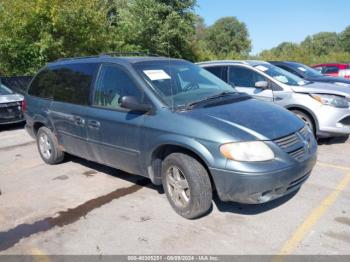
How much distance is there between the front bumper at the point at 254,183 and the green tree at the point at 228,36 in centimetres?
5801

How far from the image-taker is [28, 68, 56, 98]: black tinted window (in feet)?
19.8

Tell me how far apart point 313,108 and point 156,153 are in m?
3.69

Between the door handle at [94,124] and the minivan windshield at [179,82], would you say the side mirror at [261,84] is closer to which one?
the minivan windshield at [179,82]

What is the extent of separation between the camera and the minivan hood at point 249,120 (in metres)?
3.66

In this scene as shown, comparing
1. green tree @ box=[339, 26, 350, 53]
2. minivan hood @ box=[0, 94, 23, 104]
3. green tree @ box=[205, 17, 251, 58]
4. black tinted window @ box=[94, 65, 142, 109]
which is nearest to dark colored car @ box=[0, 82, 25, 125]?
minivan hood @ box=[0, 94, 23, 104]

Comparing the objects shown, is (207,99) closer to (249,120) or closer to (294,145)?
(249,120)

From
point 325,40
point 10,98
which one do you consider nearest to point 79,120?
point 10,98

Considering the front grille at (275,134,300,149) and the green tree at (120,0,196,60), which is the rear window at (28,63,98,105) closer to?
the front grille at (275,134,300,149)

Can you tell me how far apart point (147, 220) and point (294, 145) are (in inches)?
70.1

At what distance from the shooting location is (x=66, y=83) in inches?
222

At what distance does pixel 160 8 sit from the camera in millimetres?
22125

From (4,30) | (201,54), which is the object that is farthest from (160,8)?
(4,30)

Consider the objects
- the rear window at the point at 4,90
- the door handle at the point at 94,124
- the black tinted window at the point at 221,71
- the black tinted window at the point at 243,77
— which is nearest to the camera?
the door handle at the point at 94,124

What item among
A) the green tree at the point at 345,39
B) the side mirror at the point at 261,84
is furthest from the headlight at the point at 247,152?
the green tree at the point at 345,39
